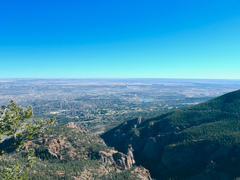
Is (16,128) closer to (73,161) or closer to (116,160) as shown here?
(73,161)

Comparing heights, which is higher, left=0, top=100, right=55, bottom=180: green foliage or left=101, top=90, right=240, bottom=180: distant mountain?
left=0, top=100, right=55, bottom=180: green foliage

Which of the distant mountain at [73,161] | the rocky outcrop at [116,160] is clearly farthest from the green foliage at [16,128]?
the rocky outcrop at [116,160]

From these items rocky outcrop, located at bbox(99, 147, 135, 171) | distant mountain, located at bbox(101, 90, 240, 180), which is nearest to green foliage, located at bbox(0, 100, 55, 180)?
rocky outcrop, located at bbox(99, 147, 135, 171)

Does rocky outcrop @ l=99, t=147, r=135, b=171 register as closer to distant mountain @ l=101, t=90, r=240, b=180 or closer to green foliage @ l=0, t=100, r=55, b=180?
distant mountain @ l=101, t=90, r=240, b=180

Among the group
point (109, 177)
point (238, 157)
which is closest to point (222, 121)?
point (238, 157)

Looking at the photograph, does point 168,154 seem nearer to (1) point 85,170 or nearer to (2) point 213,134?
(2) point 213,134

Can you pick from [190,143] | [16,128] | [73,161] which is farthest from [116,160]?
[16,128]
